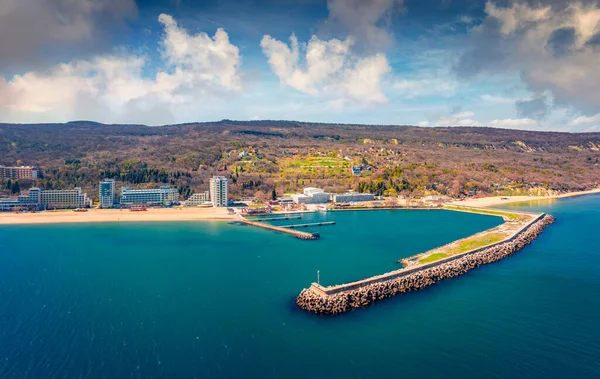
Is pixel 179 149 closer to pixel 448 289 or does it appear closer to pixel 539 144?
pixel 448 289

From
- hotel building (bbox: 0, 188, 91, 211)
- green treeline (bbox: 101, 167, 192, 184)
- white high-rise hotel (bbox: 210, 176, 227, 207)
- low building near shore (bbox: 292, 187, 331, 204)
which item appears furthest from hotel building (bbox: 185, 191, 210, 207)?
hotel building (bbox: 0, 188, 91, 211)

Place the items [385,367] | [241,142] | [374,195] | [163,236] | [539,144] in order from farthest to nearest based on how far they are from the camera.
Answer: [539,144] → [241,142] → [374,195] → [163,236] → [385,367]

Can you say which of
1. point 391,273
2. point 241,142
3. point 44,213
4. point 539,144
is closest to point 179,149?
point 241,142

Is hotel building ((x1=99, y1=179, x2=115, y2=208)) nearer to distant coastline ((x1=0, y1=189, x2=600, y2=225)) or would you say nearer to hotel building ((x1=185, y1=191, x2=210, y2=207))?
distant coastline ((x1=0, y1=189, x2=600, y2=225))

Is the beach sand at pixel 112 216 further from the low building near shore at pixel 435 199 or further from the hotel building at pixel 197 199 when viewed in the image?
the low building near shore at pixel 435 199

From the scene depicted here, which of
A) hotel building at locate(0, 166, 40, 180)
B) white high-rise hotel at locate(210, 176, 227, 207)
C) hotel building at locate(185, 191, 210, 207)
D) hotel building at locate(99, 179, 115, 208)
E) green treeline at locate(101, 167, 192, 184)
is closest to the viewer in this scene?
hotel building at locate(99, 179, 115, 208)

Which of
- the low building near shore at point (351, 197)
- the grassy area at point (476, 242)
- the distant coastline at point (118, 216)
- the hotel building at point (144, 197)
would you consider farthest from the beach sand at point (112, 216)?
the grassy area at point (476, 242)
